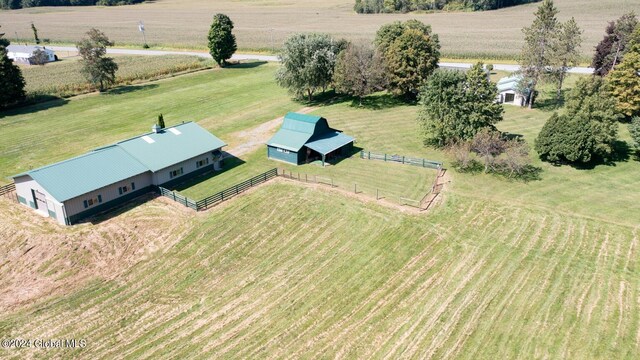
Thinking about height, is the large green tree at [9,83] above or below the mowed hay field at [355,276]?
above

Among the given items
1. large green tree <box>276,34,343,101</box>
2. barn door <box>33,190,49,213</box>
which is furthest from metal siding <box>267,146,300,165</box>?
barn door <box>33,190,49,213</box>

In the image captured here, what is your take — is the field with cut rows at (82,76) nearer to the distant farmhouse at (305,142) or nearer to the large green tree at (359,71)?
the large green tree at (359,71)

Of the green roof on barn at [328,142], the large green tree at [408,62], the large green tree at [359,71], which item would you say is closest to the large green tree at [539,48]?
the large green tree at [408,62]

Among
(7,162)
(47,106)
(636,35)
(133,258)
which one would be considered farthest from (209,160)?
(636,35)

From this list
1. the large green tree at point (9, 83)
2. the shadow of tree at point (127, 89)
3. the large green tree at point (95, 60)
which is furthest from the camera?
the shadow of tree at point (127, 89)

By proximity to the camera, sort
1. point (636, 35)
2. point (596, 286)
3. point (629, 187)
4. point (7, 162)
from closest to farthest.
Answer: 1. point (596, 286)
2. point (629, 187)
3. point (7, 162)
4. point (636, 35)

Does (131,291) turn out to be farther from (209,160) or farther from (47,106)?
(47,106)
